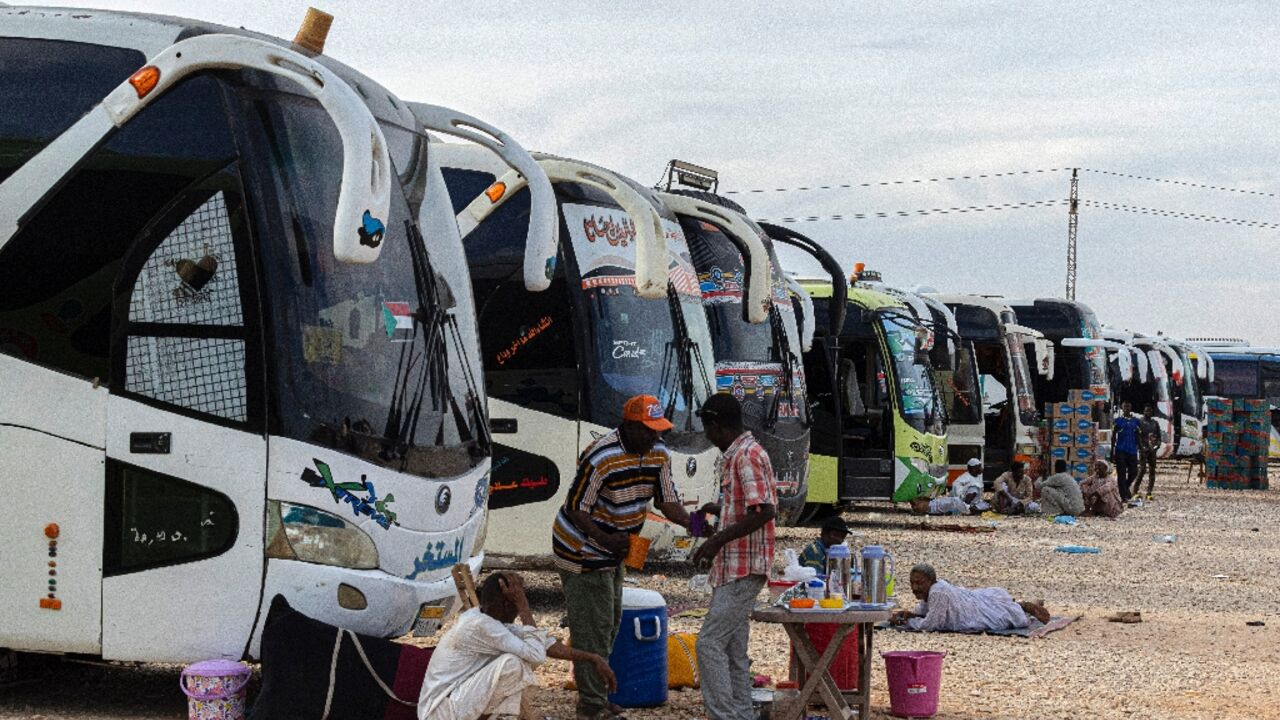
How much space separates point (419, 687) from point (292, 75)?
9.06 feet

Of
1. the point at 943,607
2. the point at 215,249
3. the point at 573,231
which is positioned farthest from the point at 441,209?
the point at 943,607

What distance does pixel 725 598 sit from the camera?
9047 millimetres

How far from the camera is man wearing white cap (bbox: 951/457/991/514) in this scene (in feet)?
92.2

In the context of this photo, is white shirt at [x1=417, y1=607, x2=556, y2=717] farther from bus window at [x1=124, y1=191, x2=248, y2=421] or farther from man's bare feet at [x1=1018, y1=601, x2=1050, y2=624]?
man's bare feet at [x1=1018, y1=601, x2=1050, y2=624]

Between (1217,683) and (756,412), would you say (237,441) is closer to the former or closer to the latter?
(1217,683)

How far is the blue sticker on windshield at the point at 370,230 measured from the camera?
780cm

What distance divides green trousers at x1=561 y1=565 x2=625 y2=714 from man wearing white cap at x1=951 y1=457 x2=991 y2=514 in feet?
62.6

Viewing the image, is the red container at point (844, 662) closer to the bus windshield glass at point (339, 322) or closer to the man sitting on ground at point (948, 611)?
the bus windshield glass at point (339, 322)

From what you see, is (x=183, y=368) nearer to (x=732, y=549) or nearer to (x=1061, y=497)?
(x=732, y=549)

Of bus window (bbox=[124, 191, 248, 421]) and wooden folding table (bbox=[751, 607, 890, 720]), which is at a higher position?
bus window (bbox=[124, 191, 248, 421])

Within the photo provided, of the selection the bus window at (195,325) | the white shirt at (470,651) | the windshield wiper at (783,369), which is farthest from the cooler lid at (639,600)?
the windshield wiper at (783,369)

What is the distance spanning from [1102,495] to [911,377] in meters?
4.45

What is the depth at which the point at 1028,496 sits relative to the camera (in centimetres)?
2859

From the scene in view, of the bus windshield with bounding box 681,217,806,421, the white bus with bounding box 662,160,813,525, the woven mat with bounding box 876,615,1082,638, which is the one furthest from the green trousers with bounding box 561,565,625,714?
the bus windshield with bounding box 681,217,806,421
